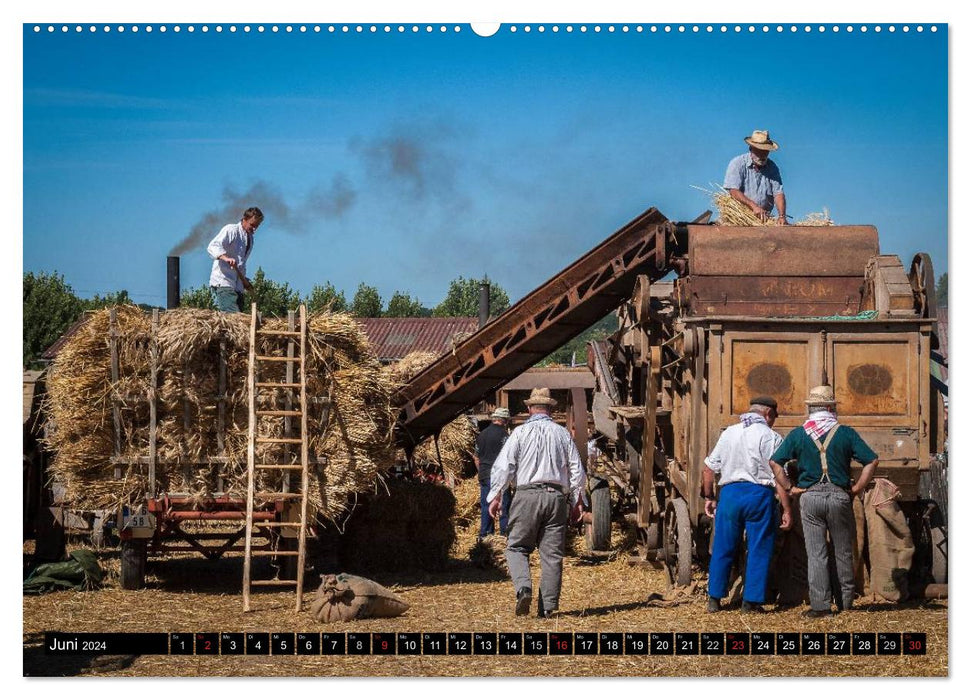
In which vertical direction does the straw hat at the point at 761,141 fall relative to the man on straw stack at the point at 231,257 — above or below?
above

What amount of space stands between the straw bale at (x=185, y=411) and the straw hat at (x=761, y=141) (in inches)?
175

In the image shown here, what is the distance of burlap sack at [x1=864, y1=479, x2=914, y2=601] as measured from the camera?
10.6 m

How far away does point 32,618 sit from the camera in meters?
10.5

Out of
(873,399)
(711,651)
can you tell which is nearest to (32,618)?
(711,651)

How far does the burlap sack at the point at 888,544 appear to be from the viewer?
34.7ft

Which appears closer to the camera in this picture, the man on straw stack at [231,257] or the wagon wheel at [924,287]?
the wagon wheel at [924,287]

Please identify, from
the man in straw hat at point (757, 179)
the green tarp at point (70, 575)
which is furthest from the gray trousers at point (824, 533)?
the green tarp at point (70, 575)

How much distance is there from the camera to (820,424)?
10297mm

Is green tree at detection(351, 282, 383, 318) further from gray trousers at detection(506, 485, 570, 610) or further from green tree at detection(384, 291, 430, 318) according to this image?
gray trousers at detection(506, 485, 570, 610)

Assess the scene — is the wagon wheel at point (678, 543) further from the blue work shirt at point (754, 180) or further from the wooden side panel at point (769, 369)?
the blue work shirt at point (754, 180)

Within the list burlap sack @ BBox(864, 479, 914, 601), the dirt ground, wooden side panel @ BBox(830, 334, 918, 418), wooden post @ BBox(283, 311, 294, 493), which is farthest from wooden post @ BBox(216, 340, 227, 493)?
burlap sack @ BBox(864, 479, 914, 601)

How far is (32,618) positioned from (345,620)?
2547 millimetres

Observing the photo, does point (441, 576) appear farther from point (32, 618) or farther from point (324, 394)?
point (32, 618)

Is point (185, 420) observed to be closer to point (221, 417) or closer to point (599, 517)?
point (221, 417)
